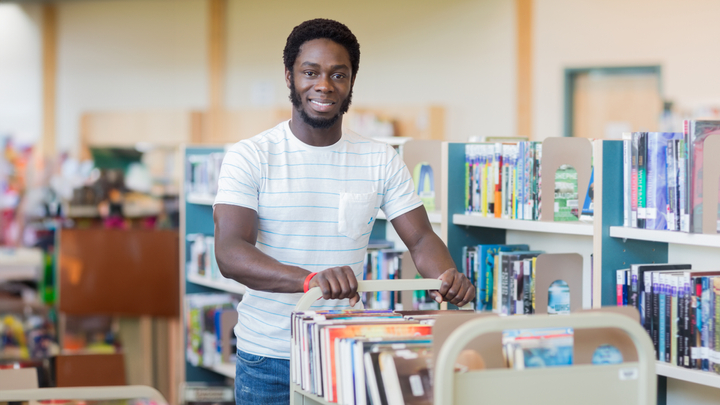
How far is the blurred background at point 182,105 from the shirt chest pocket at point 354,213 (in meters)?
2.19

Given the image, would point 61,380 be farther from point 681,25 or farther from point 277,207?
point 681,25

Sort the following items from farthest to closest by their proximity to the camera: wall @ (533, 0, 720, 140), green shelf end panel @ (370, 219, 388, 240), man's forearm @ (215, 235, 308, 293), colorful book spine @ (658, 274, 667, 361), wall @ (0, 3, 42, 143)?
1. wall @ (0, 3, 42, 143)
2. wall @ (533, 0, 720, 140)
3. green shelf end panel @ (370, 219, 388, 240)
4. colorful book spine @ (658, 274, 667, 361)
5. man's forearm @ (215, 235, 308, 293)

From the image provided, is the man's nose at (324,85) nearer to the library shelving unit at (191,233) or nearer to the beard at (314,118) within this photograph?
the beard at (314,118)

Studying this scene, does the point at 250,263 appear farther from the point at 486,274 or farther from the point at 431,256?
the point at 486,274

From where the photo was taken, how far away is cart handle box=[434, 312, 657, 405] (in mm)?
1238

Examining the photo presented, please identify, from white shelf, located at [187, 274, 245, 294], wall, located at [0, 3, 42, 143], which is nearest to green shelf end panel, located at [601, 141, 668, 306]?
white shelf, located at [187, 274, 245, 294]

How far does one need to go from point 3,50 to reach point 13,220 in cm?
296

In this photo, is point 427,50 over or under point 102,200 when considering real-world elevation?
over

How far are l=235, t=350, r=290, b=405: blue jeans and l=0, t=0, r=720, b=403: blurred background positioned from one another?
1.90 metres

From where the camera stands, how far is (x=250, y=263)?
168 cm

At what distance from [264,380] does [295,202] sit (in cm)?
44

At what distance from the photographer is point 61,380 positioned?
158 inches

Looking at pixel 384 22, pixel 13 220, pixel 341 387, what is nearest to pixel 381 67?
pixel 384 22

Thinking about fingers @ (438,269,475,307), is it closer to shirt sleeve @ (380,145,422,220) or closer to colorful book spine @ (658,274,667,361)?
shirt sleeve @ (380,145,422,220)
